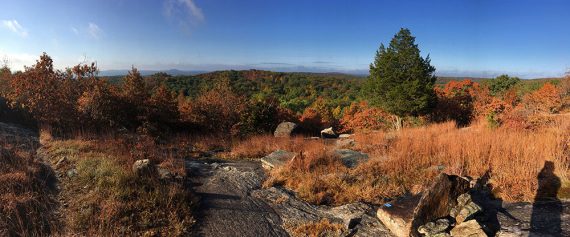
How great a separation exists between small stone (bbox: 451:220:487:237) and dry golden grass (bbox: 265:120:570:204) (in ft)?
4.54

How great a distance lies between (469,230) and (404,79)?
1269 cm

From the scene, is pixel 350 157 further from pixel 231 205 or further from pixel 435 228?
pixel 435 228

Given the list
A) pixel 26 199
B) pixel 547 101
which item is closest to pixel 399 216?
pixel 26 199

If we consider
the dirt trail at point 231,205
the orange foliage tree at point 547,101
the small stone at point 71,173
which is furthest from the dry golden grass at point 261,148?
the orange foliage tree at point 547,101

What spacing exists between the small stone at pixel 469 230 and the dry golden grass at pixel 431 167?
138 centimetres

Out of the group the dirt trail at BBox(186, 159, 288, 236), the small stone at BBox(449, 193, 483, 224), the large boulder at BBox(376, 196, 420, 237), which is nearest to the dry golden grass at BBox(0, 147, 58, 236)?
the dirt trail at BBox(186, 159, 288, 236)

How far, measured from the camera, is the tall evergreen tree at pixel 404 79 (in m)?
15.5

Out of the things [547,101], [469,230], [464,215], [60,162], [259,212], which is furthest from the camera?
[547,101]

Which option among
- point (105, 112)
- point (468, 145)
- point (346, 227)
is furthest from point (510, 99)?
point (105, 112)

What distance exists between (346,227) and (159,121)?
12001 mm

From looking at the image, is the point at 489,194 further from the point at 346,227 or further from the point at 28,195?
the point at 28,195

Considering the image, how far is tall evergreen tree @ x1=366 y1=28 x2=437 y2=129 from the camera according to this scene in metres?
15.5

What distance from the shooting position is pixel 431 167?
22.0 feet

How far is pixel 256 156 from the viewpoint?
33.1ft
